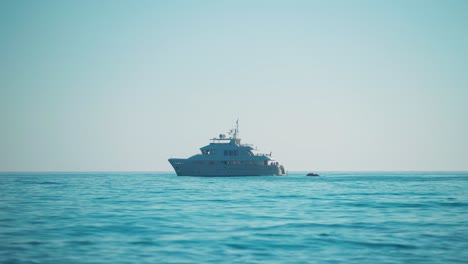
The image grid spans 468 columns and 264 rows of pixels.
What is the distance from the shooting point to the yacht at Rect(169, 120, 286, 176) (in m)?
94.4

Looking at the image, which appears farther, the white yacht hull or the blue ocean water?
the white yacht hull

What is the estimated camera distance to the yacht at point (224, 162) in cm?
9444

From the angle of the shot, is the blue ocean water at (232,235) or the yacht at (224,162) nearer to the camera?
the blue ocean water at (232,235)

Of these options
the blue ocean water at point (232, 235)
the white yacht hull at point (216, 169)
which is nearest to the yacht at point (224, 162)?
the white yacht hull at point (216, 169)

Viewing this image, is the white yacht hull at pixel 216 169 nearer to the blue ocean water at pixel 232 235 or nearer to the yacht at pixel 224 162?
the yacht at pixel 224 162

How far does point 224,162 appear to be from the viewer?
94.6m

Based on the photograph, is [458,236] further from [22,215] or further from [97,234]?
[22,215]

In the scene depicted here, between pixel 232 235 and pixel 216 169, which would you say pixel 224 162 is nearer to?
pixel 216 169

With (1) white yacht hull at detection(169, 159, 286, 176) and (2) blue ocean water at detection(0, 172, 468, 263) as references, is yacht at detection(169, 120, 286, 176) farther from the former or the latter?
(2) blue ocean water at detection(0, 172, 468, 263)

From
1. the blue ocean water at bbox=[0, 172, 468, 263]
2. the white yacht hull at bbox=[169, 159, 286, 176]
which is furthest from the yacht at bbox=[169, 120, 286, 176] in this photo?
the blue ocean water at bbox=[0, 172, 468, 263]

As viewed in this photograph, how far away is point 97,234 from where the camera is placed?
18.0 meters

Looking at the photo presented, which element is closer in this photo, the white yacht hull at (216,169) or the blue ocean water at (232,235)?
the blue ocean water at (232,235)

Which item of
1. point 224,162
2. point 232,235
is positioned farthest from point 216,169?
point 232,235

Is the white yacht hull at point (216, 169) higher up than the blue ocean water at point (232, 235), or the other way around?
the white yacht hull at point (216, 169)
